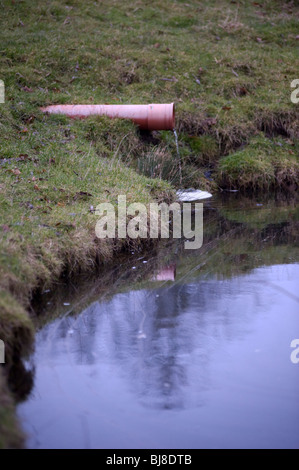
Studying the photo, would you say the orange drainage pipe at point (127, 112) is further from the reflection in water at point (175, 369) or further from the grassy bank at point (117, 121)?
the reflection in water at point (175, 369)

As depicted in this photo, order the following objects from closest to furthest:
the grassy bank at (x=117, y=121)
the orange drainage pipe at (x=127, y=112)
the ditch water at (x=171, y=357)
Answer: the ditch water at (x=171, y=357)
the grassy bank at (x=117, y=121)
the orange drainage pipe at (x=127, y=112)

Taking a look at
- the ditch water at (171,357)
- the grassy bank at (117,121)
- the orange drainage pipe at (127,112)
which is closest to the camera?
the ditch water at (171,357)

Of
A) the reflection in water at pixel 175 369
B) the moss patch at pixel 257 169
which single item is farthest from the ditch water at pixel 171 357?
the moss patch at pixel 257 169

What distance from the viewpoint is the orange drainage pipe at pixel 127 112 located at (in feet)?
31.3

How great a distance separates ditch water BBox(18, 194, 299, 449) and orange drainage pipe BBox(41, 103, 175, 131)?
11.4 feet

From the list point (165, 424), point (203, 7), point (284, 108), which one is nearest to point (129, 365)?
point (165, 424)

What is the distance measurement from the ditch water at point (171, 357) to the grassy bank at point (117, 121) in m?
0.38

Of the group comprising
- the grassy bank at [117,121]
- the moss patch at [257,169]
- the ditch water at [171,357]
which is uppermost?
the grassy bank at [117,121]

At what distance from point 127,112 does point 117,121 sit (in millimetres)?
240

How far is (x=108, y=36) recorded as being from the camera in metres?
13.1

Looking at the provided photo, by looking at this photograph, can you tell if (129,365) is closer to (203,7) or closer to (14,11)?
(14,11)

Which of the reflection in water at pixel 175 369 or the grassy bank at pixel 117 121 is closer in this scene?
the reflection in water at pixel 175 369

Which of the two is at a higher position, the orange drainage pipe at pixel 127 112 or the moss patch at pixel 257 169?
the orange drainage pipe at pixel 127 112
